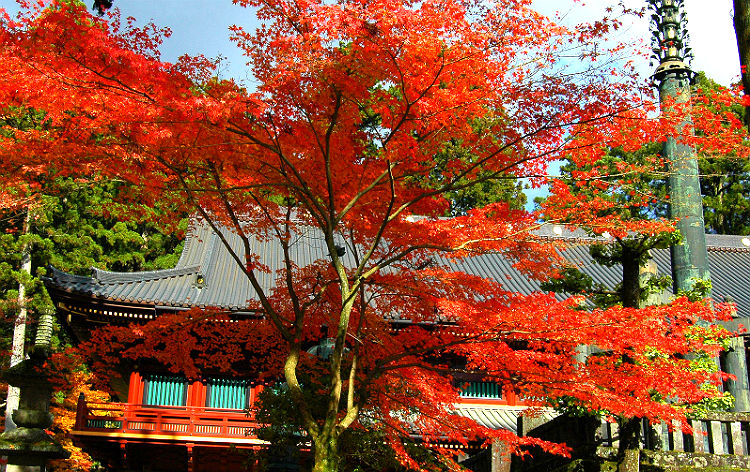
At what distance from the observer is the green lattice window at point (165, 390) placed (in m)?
14.3

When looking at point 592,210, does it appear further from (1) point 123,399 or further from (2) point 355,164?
(1) point 123,399

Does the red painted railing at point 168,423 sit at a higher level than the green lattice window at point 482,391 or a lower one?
lower

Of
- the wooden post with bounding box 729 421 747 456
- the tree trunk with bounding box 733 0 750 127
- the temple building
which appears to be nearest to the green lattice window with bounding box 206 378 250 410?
the temple building

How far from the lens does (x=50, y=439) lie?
885 centimetres

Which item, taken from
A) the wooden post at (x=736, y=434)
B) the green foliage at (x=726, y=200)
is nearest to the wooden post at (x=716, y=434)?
the wooden post at (x=736, y=434)

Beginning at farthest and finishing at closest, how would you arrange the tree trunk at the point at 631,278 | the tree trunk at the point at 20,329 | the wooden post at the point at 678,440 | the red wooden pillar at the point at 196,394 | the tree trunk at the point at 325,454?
the tree trunk at the point at 20,329, the red wooden pillar at the point at 196,394, the tree trunk at the point at 631,278, the wooden post at the point at 678,440, the tree trunk at the point at 325,454

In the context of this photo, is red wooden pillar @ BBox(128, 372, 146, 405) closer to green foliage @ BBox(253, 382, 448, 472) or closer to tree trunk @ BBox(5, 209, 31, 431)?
green foliage @ BBox(253, 382, 448, 472)

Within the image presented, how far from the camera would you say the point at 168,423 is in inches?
538

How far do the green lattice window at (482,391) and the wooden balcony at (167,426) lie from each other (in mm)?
4531

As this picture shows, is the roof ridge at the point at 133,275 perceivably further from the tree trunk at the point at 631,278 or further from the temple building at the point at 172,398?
the tree trunk at the point at 631,278

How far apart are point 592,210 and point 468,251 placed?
1846 millimetres

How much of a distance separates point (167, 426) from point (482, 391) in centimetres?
663

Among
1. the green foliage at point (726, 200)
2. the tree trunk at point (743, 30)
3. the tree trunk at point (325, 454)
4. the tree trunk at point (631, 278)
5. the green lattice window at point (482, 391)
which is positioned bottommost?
the tree trunk at point (325, 454)

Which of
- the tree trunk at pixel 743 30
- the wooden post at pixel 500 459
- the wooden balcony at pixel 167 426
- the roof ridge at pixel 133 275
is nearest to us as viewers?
the tree trunk at pixel 743 30
